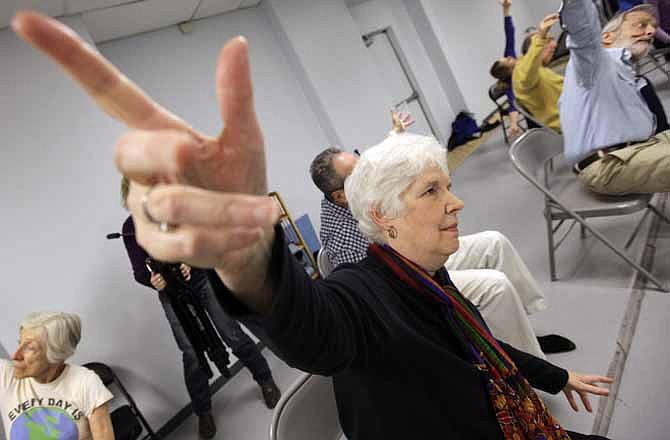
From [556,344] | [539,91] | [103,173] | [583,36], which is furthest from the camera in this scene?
[539,91]

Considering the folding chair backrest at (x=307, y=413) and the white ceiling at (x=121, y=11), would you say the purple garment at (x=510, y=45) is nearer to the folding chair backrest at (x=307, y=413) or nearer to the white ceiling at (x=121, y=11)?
the white ceiling at (x=121, y=11)

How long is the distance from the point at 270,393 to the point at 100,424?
1133 mm

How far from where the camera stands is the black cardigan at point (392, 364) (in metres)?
0.77

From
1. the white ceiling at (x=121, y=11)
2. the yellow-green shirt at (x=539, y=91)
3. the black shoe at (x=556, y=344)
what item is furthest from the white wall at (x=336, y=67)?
the black shoe at (x=556, y=344)

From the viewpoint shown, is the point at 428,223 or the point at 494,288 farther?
the point at 494,288

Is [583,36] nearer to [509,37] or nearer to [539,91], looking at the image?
[539,91]

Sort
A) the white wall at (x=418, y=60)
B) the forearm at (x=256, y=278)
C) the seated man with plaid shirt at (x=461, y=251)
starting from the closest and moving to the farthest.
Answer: the forearm at (x=256, y=278), the seated man with plaid shirt at (x=461, y=251), the white wall at (x=418, y=60)

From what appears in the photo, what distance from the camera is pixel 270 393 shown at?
2.68 metres

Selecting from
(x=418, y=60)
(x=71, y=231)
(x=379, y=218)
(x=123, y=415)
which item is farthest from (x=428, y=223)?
(x=418, y=60)

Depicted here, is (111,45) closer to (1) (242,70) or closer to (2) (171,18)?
(2) (171,18)

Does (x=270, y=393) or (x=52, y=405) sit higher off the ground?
(x=52, y=405)

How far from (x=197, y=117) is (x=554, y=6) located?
9707mm

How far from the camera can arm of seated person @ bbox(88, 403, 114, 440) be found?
5.58 ft

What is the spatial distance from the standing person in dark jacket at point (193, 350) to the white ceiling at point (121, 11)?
1335 millimetres
